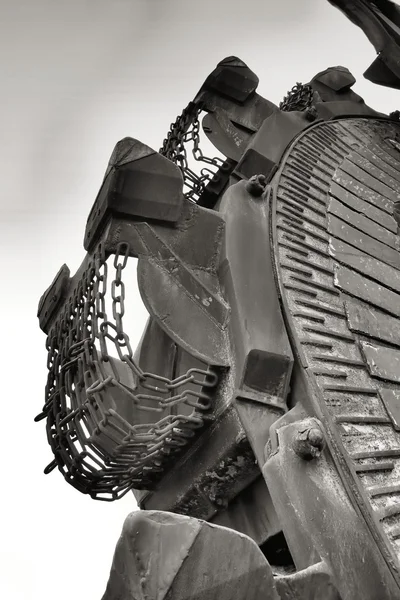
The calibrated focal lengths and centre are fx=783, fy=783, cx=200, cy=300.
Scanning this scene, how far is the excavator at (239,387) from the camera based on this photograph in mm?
2322

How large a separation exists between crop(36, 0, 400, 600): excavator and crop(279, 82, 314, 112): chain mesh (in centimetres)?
139

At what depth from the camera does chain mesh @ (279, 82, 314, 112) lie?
17.7 ft

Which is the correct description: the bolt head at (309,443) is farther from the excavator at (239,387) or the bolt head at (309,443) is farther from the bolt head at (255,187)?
the bolt head at (255,187)

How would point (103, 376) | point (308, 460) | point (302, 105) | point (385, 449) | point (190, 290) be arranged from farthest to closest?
point (302, 105) → point (190, 290) → point (103, 376) → point (385, 449) → point (308, 460)

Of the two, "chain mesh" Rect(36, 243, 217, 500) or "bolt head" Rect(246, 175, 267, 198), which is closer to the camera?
"chain mesh" Rect(36, 243, 217, 500)

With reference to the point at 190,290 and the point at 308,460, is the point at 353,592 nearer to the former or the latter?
the point at 308,460

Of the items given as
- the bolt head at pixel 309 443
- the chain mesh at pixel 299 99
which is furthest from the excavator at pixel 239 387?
the chain mesh at pixel 299 99

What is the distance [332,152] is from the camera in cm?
470

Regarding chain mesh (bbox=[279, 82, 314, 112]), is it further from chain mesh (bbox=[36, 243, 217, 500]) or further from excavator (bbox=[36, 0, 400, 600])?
chain mesh (bbox=[36, 243, 217, 500])

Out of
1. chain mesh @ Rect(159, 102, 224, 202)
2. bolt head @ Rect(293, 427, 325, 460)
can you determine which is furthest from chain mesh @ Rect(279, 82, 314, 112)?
bolt head @ Rect(293, 427, 325, 460)

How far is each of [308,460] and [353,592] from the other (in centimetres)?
43

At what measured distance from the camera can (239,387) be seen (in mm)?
2916

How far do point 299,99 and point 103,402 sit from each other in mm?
3108

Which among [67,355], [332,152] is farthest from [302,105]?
[67,355]
